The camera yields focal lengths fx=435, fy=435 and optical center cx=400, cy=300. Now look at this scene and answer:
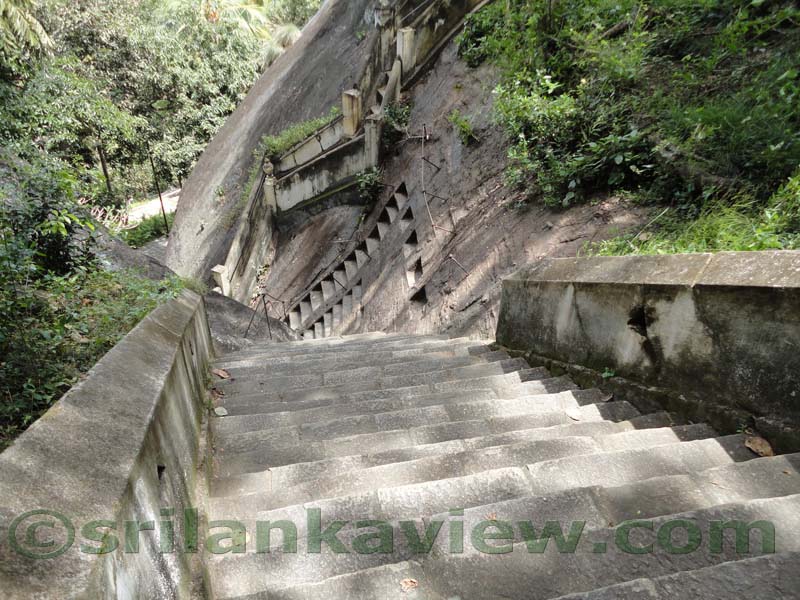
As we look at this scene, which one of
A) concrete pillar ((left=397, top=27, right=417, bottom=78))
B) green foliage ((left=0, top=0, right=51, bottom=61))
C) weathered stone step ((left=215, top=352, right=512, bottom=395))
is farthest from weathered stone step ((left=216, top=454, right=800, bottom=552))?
green foliage ((left=0, top=0, right=51, bottom=61))

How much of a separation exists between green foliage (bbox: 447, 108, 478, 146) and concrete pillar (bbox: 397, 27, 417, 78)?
301 centimetres

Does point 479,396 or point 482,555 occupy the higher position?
point 479,396

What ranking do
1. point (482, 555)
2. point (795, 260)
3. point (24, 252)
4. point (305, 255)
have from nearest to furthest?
point (482, 555), point (795, 260), point (24, 252), point (305, 255)

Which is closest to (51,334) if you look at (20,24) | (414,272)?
(414,272)

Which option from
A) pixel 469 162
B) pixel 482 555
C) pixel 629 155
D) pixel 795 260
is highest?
pixel 469 162

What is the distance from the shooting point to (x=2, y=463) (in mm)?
945

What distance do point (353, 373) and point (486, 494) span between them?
1867mm

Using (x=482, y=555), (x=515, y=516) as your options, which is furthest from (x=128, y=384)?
(x=515, y=516)

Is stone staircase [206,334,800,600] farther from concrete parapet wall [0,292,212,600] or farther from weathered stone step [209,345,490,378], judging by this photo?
weathered stone step [209,345,490,378]

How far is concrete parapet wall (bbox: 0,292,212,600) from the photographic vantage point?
2.57 ft

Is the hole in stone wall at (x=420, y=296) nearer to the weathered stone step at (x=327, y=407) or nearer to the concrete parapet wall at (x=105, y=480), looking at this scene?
the weathered stone step at (x=327, y=407)

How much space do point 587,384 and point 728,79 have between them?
10.5 feet

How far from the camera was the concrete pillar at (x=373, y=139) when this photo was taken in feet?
29.4

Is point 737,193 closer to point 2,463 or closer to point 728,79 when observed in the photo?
point 728,79
